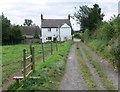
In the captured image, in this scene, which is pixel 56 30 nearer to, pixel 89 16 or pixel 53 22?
pixel 53 22

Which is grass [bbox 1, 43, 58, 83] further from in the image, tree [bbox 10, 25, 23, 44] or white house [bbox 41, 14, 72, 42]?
white house [bbox 41, 14, 72, 42]

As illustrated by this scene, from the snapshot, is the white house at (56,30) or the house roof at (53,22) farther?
the house roof at (53,22)

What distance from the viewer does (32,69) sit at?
14445mm

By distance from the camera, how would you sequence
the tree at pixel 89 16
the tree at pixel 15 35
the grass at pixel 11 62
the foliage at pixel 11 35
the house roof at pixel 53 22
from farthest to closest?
the house roof at pixel 53 22 → the tree at pixel 15 35 → the foliage at pixel 11 35 → the tree at pixel 89 16 → the grass at pixel 11 62

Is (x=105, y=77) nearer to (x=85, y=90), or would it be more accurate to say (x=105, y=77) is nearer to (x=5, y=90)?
(x=85, y=90)

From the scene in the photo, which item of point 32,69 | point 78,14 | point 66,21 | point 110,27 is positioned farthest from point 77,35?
point 32,69

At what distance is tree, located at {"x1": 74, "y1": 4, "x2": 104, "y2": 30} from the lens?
70750 mm

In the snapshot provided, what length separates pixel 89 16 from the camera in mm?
72438

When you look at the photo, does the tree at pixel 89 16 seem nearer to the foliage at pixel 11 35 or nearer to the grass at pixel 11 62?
the foliage at pixel 11 35

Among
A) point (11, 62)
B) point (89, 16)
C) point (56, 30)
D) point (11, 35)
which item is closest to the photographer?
point (11, 62)

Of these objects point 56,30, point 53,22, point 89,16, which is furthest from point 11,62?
point 53,22

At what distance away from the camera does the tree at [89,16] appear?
232ft

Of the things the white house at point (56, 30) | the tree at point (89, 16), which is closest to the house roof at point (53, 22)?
the white house at point (56, 30)

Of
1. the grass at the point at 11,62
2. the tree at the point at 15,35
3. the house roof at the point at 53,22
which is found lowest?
the grass at the point at 11,62
